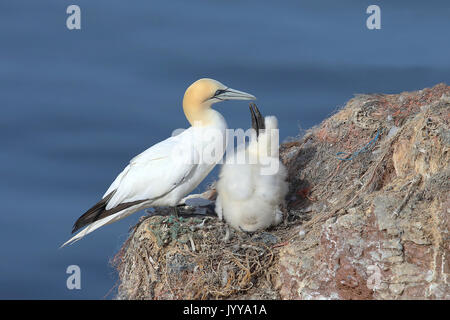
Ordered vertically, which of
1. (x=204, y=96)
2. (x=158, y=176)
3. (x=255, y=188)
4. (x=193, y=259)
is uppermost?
(x=204, y=96)

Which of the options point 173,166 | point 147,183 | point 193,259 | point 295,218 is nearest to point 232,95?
point 173,166

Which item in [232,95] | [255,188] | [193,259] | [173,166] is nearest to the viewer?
[193,259]

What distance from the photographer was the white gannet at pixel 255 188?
8.84 meters

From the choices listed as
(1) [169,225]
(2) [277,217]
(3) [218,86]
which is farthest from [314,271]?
(3) [218,86]

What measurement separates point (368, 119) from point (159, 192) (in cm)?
280

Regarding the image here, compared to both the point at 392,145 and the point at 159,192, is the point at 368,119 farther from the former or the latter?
the point at 159,192

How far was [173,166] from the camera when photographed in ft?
29.7

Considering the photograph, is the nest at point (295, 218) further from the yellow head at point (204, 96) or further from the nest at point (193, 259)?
the yellow head at point (204, 96)

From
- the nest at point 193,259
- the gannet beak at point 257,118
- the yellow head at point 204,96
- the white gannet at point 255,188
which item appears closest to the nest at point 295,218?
the nest at point 193,259

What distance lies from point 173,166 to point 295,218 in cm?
151

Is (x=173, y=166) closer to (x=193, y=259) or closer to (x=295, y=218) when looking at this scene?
(x=193, y=259)

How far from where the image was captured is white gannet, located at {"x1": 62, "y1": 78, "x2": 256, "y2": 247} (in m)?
9.05

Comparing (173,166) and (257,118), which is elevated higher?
(257,118)

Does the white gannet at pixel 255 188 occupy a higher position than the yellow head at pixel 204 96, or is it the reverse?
the yellow head at pixel 204 96
